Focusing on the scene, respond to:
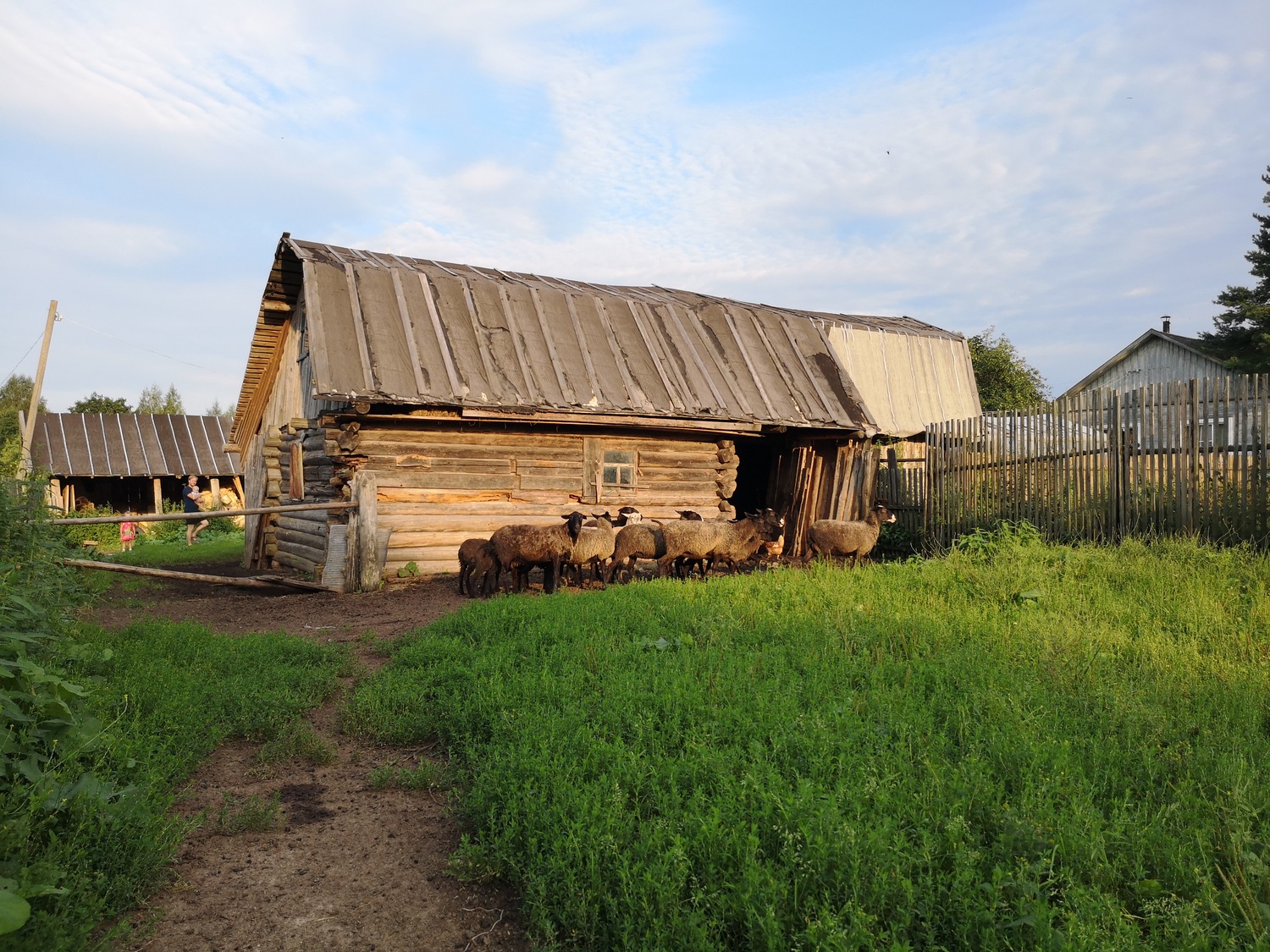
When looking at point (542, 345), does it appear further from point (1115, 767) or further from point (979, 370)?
point (979, 370)

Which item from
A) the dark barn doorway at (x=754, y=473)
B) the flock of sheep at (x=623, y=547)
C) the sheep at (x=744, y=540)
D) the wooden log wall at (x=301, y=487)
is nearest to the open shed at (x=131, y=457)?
the wooden log wall at (x=301, y=487)

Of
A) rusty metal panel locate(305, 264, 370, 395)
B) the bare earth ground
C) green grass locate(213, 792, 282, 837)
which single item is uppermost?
rusty metal panel locate(305, 264, 370, 395)

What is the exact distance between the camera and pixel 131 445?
3177 centimetres

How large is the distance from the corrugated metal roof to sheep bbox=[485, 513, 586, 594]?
78.6 ft

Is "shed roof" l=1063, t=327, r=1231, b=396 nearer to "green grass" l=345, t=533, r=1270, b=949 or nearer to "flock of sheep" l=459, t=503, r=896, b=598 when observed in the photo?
"flock of sheep" l=459, t=503, r=896, b=598

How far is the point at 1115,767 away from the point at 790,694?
1.84m

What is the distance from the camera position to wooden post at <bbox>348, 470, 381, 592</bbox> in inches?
487

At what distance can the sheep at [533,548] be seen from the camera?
11.2 m

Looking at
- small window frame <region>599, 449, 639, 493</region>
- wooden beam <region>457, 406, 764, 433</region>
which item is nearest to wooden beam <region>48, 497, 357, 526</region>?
wooden beam <region>457, 406, 764, 433</region>

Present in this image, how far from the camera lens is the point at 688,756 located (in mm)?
4328

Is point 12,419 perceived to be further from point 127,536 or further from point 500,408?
point 500,408

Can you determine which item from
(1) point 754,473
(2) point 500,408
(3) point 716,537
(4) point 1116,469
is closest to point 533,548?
(2) point 500,408

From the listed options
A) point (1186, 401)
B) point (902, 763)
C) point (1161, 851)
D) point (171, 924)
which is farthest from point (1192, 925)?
point (1186, 401)

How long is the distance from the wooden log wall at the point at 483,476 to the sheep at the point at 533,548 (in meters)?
2.32
